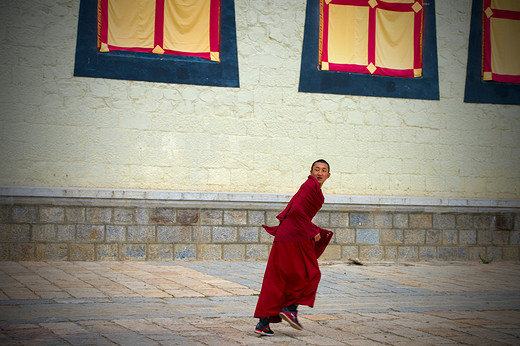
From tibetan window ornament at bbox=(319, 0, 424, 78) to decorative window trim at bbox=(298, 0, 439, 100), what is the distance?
104 mm

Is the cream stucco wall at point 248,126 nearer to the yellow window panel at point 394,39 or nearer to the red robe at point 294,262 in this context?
the yellow window panel at point 394,39

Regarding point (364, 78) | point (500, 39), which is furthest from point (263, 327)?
point (500, 39)

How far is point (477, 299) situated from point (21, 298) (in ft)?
19.0

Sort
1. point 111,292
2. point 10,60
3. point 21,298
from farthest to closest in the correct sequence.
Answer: point 10,60
point 111,292
point 21,298

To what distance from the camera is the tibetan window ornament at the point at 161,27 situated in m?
11.6

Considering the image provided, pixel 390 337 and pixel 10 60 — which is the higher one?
pixel 10 60

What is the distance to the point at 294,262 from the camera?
6293 millimetres

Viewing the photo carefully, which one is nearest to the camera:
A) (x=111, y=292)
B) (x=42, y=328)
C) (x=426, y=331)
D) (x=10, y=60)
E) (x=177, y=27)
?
(x=42, y=328)

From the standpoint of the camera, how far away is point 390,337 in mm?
6113

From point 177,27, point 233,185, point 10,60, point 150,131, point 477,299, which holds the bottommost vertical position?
point 477,299

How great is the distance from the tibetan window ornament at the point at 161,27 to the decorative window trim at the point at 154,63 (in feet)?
0.32

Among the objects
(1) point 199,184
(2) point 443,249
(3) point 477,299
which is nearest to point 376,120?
(2) point 443,249

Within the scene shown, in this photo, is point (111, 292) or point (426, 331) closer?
point (426, 331)

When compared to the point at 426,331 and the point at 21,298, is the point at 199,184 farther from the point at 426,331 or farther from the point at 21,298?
the point at 426,331
